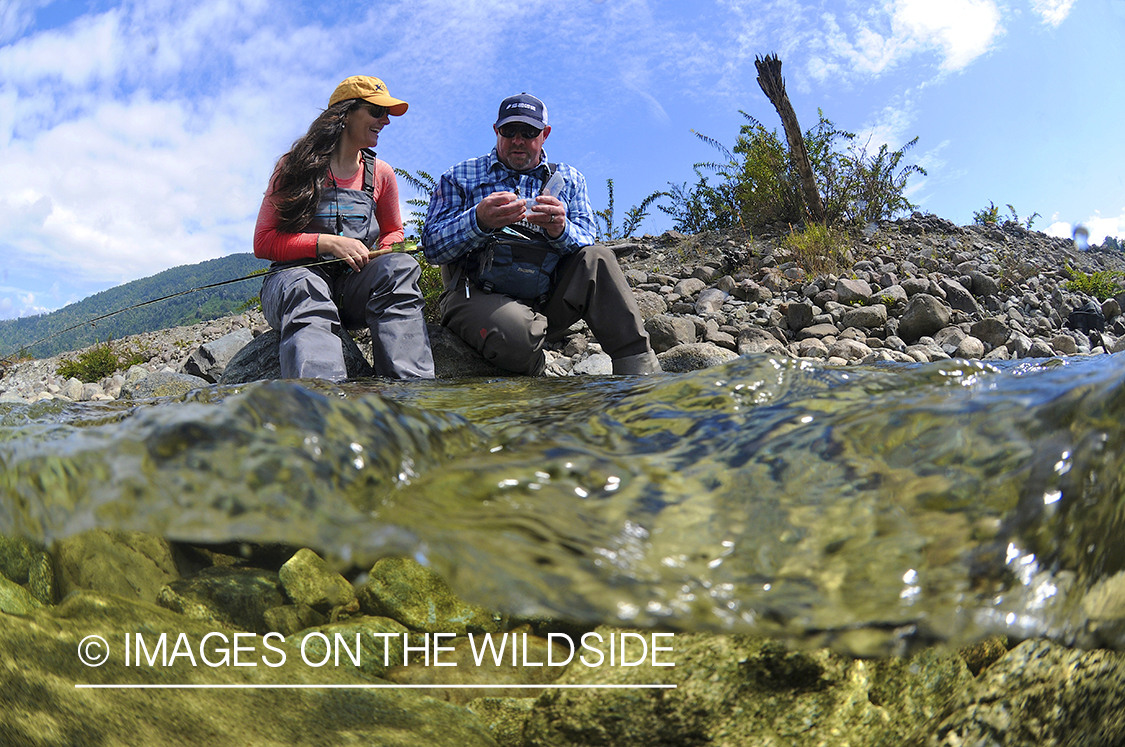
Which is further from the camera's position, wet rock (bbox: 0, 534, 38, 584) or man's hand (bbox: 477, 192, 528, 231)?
man's hand (bbox: 477, 192, 528, 231)

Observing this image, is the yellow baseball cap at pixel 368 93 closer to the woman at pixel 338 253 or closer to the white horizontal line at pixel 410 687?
the woman at pixel 338 253

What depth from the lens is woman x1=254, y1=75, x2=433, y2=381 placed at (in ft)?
11.5

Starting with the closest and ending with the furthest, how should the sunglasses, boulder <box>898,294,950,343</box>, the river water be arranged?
1. the river water
2. the sunglasses
3. boulder <box>898,294,950,343</box>

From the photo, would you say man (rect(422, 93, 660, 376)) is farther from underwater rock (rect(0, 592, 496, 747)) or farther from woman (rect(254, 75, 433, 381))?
underwater rock (rect(0, 592, 496, 747))

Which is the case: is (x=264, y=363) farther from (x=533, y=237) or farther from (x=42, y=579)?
(x=42, y=579)

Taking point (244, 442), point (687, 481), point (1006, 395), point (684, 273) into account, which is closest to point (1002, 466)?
point (1006, 395)

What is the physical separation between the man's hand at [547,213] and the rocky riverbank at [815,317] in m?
0.91

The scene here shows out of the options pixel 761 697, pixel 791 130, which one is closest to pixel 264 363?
pixel 761 697

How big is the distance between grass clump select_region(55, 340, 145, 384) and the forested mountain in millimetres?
353

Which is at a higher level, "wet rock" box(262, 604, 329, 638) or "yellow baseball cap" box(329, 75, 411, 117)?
"yellow baseball cap" box(329, 75, 411, 117)

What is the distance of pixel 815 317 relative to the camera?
18.3ft

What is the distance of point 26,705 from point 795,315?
562cm

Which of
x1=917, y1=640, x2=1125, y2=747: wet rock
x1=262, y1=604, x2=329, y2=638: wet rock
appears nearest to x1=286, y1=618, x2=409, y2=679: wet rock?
x1=262, y1=604, x2=329, y2=638: wet rock

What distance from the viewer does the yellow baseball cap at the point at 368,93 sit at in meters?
3.90
